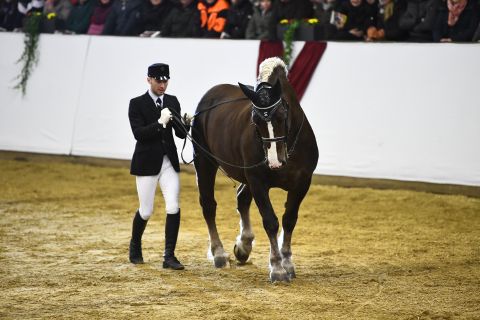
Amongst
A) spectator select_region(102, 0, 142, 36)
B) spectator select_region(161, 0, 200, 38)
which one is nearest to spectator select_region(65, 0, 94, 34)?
spectator select_region(102, 0, 142, 36)

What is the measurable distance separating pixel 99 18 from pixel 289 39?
4.66 meters

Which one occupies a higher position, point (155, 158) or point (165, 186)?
point (155, 158)

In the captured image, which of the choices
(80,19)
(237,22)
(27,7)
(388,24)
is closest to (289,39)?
(237,22)

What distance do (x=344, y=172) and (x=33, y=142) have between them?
6.74m

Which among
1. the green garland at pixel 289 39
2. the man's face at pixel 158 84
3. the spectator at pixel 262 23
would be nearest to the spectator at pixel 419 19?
the green garland at pixel 289 39

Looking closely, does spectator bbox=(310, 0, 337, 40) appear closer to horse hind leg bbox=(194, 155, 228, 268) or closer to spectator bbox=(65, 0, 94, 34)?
spectator bbox=(65, 0, 94, 34)

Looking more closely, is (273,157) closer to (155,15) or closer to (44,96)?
(155,15)

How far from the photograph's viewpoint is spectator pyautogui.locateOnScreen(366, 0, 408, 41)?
46.5 feet

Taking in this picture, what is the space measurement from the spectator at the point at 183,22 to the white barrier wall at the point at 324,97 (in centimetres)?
25

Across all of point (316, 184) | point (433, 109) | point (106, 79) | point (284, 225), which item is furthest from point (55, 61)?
point (284, 225)

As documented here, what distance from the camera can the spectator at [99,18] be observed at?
58.7 ft

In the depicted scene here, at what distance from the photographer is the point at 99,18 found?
1795 cm

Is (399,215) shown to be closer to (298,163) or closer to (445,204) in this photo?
(445,204)

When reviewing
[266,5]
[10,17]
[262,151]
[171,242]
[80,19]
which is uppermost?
[266,5]
